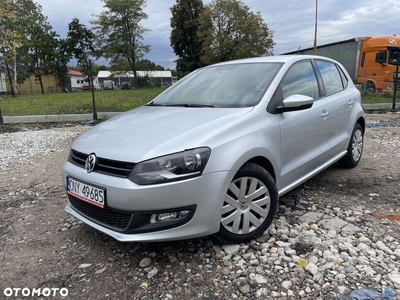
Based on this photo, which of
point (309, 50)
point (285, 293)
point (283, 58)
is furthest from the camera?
point (309, 50)

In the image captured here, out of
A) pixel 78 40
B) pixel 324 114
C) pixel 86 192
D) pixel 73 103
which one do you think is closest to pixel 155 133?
pixel 86 192

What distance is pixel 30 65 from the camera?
115 feet

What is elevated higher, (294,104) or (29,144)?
(294,104)

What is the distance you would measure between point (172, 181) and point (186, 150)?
0.23m

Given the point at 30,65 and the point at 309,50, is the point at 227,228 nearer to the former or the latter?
the point at 309,50

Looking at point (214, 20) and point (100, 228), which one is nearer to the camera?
point (100, 228)

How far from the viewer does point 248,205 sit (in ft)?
8.00

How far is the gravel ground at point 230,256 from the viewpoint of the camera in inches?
80.8

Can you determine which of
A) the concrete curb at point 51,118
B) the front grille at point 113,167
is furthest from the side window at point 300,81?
the concrete curb at point 51,118

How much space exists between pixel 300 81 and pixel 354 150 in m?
1.68

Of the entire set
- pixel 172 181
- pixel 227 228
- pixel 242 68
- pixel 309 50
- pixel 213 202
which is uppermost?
pixel 309 50

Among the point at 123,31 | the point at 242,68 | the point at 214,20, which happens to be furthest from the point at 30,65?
the point at 242,68

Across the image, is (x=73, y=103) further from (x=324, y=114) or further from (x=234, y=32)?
(x=234, y=32)

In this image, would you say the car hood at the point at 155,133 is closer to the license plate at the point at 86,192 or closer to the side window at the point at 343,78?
the license plate at the point at 86,192
